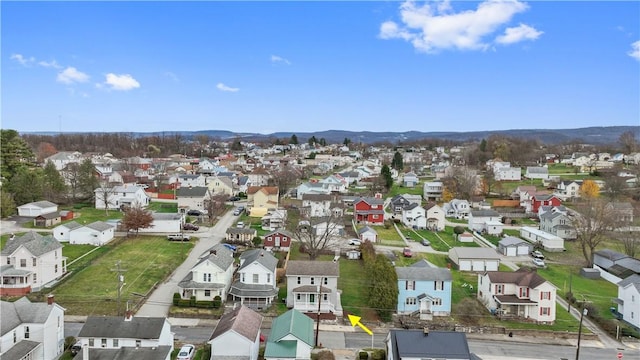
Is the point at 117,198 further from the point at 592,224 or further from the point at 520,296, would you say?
the point at 592,224

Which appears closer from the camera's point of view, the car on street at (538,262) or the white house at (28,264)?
the white house at (28,264)

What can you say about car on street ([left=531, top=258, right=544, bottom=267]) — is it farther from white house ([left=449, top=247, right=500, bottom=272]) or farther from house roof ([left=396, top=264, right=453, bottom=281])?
house roof ([left=396, top=264, right=453, bottom=281])

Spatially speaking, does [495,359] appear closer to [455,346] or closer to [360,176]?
[455,346]

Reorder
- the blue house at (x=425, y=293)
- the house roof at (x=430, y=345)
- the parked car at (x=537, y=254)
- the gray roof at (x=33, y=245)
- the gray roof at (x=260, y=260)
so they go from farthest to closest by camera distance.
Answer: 1. the parked car at (x=537, y=254)
2. the gray roof at (x=33, y=245)
3. the gray roof at (x=260, y=260)
4. the blue house at (x=425, y=293)
5. the house roof at (x=430, y=345)

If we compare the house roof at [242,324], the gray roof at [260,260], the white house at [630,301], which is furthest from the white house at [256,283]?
the white house at [630,301]

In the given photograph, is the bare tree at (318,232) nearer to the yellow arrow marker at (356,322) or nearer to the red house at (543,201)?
the yellow arrow marker at (356,322)

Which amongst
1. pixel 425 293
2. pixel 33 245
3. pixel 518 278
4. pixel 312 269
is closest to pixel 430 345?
pixel 425 293
